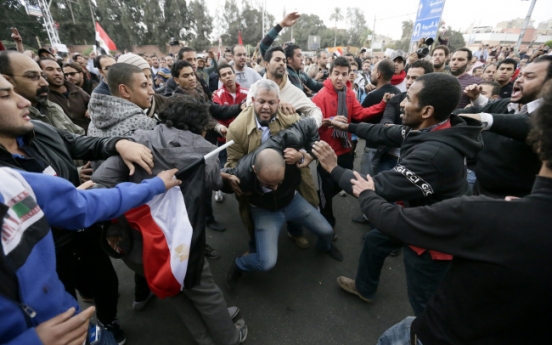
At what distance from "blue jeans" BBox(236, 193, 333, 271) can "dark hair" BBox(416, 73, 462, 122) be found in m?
1.47

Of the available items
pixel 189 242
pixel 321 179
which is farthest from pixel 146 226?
pixel 321 179

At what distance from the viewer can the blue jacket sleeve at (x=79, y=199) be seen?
3.49ft

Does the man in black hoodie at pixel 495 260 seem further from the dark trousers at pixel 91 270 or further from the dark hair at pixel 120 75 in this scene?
the dark hair at pixel 120 75

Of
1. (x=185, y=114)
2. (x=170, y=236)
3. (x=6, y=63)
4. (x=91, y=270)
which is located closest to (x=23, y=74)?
(x=6, y=63)

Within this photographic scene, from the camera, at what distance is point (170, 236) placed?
1.69 metres

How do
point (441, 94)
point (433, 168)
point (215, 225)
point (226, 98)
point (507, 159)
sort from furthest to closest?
point (226, 98), point (215, 225), point (507, 159), point (441, 94), point (433, 168)

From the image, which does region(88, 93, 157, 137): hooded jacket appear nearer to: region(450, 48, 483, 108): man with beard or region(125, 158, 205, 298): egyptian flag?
region(125, 158, 205, 298): egyptian flag

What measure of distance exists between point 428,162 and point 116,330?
9.02ft

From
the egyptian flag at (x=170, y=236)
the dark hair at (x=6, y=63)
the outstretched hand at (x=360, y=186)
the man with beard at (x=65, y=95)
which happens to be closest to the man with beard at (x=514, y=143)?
the outstretched hand at (x=360, y=186)

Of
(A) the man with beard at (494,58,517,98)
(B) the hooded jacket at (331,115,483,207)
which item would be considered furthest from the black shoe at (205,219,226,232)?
(A) the man with beard at (494,58,517,98)

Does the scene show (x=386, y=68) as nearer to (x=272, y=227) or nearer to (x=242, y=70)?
(x=242, y=70)

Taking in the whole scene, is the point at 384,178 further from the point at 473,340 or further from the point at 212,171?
the point at 212,171

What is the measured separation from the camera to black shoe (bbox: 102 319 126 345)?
2.21 m

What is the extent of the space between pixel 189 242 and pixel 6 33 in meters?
39.5
